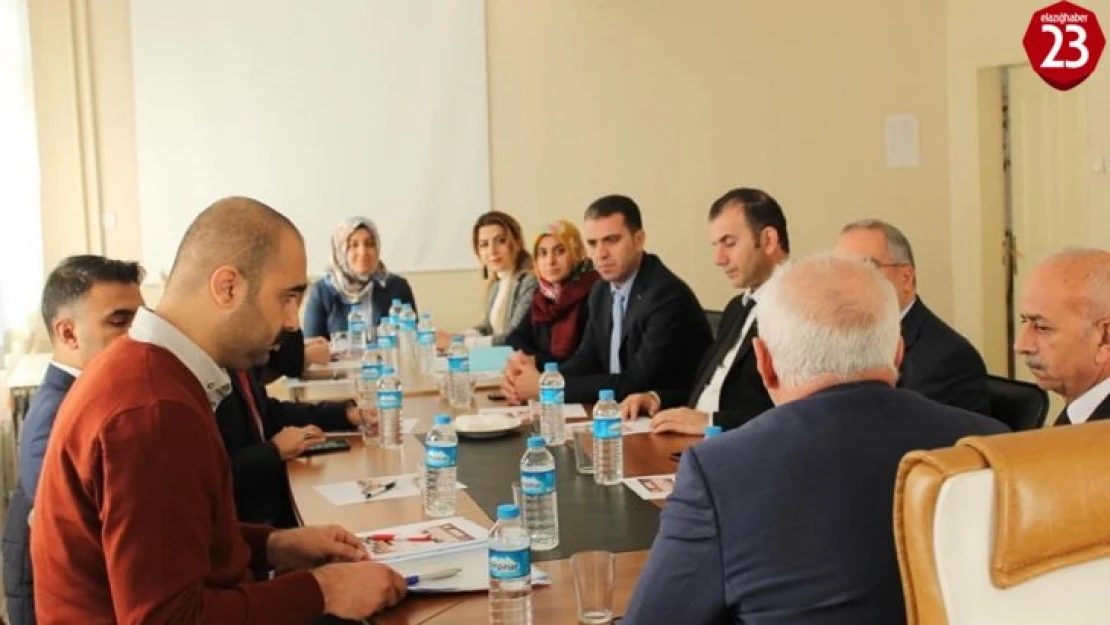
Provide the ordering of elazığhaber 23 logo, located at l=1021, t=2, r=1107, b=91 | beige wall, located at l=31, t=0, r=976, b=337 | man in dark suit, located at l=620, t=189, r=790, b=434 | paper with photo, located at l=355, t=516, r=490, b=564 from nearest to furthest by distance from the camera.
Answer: paper with photo, located at l=355, t=516, r=490, b=564, man in dark suit, located at l=620, t=189, r=790, b=434, elazığhaber 23 logo, located at l=1021, t=2, r=1107, b=91, beige wall, located at l=31, t=0, r=976, b=337

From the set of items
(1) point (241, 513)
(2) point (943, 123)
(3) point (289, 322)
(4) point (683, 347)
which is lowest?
(1) point (241, 513)

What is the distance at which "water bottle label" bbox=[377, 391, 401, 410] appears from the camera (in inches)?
130

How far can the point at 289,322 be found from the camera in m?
2.02

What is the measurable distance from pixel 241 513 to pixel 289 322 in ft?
4.01

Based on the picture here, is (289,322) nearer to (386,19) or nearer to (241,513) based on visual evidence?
(241,513)

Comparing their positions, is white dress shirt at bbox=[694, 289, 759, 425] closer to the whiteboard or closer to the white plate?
the white plate

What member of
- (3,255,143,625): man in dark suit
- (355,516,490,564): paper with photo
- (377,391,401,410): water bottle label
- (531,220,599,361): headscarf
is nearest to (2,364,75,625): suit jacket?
(3,255,143,625): man in dark suit

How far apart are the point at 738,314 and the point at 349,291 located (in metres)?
2.66

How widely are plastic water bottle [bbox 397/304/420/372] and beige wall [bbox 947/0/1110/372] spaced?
3798 millimetres

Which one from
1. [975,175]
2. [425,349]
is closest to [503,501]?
[425,349]

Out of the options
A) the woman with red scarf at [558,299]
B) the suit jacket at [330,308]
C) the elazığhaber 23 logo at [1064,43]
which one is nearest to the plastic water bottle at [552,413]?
the woman with red scarf at [558,299]

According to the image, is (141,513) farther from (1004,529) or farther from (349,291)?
(349,291)

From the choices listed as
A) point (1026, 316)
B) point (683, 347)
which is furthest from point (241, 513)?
point (1026, 316)

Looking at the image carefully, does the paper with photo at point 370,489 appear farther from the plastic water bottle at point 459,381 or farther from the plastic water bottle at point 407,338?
the plastic water bottle at point 407,338
